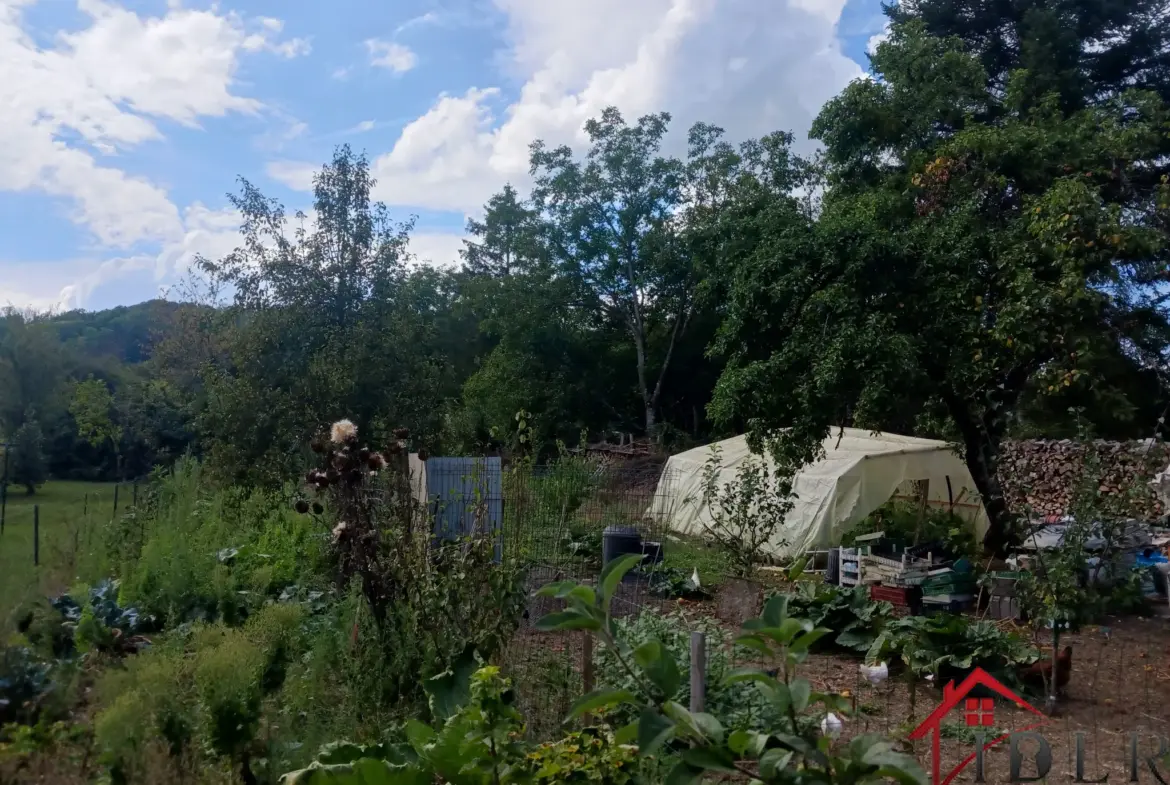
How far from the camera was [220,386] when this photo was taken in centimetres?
1083

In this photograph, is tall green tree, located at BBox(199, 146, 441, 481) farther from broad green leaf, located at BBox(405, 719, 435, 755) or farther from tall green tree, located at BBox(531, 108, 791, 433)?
Result: tall green tree, located at BBox(531, 108, 791, 433)

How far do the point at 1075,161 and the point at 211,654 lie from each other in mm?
10225

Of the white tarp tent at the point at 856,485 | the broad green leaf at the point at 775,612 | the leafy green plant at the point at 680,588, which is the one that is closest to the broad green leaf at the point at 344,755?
Answer: the broad green leaf at the point at 775,612

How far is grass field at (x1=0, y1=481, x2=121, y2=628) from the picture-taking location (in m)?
4.05

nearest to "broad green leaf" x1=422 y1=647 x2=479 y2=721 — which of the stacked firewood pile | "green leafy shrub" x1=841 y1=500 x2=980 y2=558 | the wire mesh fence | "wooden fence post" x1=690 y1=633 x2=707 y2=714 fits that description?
the wire mesh fence

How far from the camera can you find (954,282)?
982 cm

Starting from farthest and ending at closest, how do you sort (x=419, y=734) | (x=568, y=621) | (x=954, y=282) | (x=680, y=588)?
(x=680, y=588) < (x=954, y=282) < (x=419, y=734) < (x=568, y=621)

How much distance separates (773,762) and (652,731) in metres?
0.24

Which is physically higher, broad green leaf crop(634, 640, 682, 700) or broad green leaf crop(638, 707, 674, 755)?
broad green leaf crop(634, 640, 682, 700)

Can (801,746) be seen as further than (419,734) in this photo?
No

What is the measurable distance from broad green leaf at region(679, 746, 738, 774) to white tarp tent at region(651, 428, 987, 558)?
34.8ft

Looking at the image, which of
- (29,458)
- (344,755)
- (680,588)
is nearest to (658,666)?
(344,755)

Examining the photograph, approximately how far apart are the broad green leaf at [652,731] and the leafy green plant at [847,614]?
19.5 ft

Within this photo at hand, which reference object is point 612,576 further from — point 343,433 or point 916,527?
point 916,527
